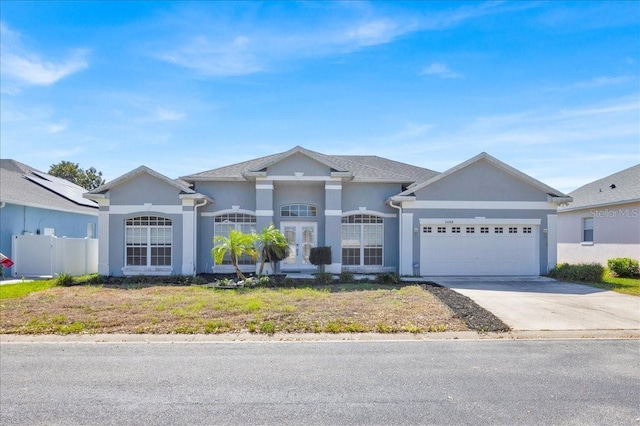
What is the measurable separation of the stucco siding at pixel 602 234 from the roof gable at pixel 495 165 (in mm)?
4456

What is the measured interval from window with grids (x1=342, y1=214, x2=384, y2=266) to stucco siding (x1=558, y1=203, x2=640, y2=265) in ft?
37.2

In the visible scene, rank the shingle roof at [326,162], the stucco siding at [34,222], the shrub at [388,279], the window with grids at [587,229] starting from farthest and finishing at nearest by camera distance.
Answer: the window with grids at [587,229], the stucco siding at [34,222], the shingle roof at [326,162], the shrub at [388,279]

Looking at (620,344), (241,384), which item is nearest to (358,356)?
(241,384)

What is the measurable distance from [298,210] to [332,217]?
163cm

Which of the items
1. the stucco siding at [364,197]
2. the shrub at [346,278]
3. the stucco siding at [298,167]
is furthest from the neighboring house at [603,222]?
the stucco siding at [298,167]

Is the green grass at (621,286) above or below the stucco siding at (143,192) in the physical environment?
below

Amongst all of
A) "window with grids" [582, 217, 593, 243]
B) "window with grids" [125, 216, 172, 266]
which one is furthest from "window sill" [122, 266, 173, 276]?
"window with grids" [582, 217, 593, 243]

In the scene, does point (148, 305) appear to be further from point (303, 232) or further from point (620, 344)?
point (620, 344)

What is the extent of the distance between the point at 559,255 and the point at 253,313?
21.8 metres

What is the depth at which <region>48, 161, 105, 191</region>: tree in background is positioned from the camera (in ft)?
158

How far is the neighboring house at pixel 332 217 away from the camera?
1745cm

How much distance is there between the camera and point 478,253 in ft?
58.1

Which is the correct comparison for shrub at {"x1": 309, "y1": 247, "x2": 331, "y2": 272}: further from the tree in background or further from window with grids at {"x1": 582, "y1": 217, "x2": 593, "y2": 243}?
the tree in background

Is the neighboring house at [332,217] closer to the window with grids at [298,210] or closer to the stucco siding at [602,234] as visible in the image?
the window with grids at [298,210]
